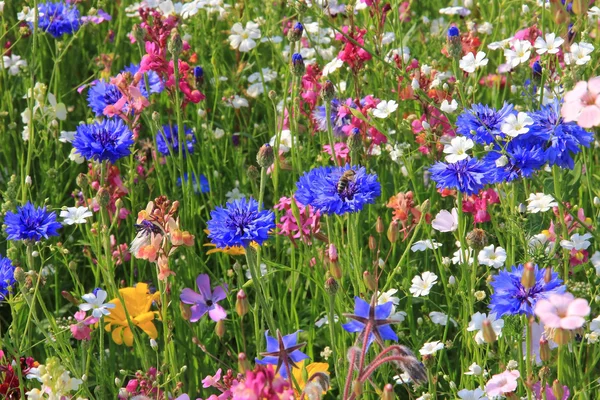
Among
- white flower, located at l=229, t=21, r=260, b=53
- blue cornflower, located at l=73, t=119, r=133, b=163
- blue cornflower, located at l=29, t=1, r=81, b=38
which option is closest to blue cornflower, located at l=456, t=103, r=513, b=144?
blue cornflower, located at l=73, t=119, r=133, b=163

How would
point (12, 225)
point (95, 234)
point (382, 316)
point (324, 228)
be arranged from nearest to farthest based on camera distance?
point (382, 316) < point (12, 225) < point (95, 234) < point (324, 228)

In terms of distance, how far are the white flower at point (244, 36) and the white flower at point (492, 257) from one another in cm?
119

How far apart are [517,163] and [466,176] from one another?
0.11 metres

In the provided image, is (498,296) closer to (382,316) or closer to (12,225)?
(382,316)

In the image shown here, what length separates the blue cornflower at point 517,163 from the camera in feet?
5.49

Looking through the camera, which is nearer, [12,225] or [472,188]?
[472,188]

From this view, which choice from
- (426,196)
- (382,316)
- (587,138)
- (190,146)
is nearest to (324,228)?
(426,196)

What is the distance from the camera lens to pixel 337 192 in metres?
1.70

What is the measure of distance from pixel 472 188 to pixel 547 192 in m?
0.19

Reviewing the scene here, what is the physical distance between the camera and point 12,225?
74.6 inches

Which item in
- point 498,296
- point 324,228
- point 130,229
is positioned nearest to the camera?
point 498,296

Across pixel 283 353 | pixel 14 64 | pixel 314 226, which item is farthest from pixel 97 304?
pixel 14 64

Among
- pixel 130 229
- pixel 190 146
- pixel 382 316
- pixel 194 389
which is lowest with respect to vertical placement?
pixel 194 389

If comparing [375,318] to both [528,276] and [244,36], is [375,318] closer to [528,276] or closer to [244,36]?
[528,276]
